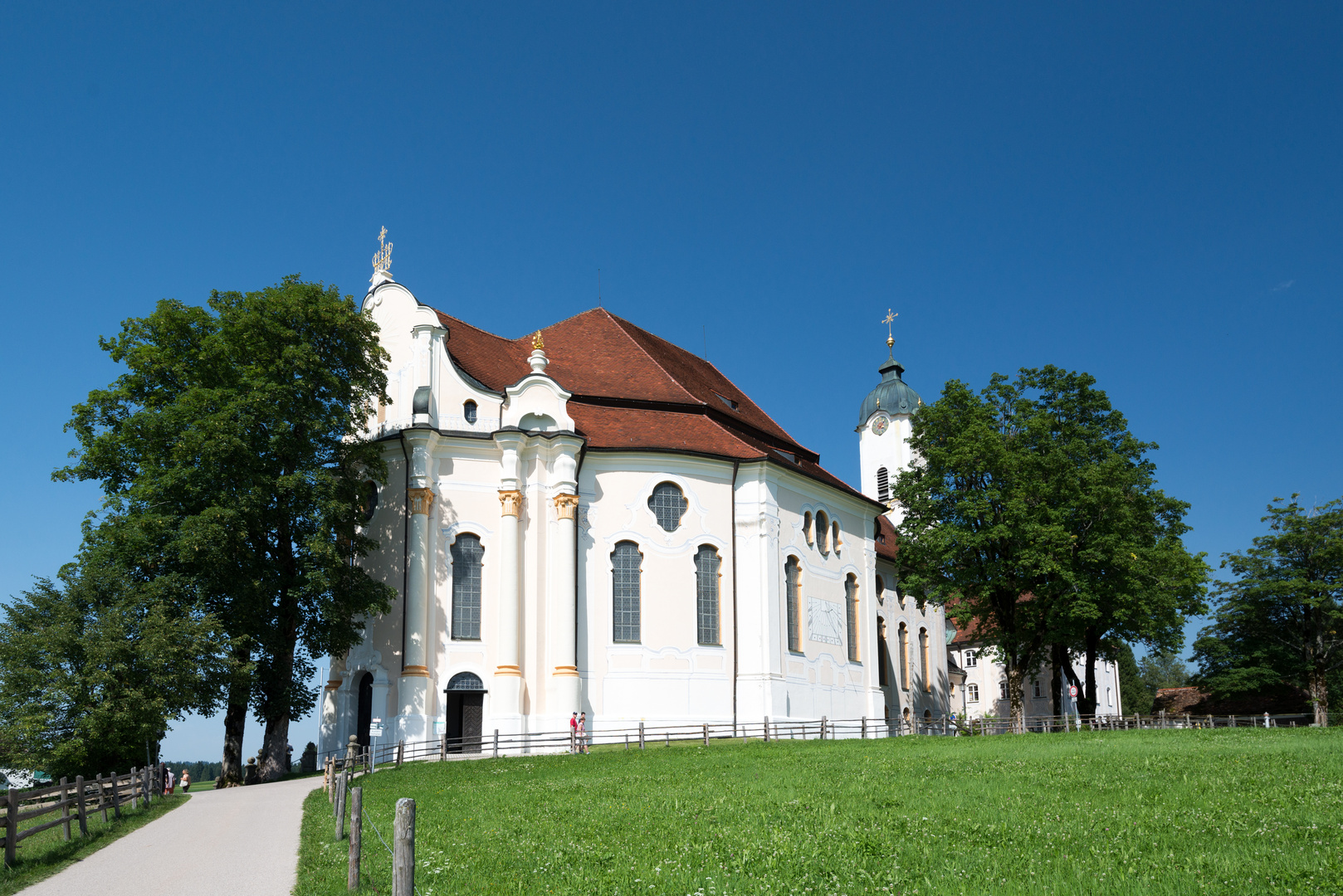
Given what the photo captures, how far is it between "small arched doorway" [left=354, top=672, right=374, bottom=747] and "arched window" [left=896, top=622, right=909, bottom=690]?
2304cm

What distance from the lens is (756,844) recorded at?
11.0m

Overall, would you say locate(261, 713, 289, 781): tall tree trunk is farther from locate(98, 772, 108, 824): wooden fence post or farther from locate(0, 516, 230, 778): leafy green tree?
locate(98, 772, 108, 824): wooden fence post

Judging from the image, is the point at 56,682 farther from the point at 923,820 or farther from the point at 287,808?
the point at 923,820

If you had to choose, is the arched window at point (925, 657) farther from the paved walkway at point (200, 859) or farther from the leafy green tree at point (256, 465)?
the paved walkway at point (200, 859)

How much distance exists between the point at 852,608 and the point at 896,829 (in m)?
28.7

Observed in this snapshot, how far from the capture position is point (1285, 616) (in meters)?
52.9

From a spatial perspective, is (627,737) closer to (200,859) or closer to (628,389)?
(628,389)

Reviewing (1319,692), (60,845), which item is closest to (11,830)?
(60,845)

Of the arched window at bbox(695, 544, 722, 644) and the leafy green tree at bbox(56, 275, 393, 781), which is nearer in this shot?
the leafy green tree at bbox(56, 275, 393, 781)

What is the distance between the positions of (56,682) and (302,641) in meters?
6.85

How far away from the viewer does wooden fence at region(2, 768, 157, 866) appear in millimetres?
14234

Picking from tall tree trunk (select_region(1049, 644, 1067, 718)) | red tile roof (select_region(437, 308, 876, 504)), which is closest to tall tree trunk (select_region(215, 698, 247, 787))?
red tile roof (select_region(437, 308, 876, 504))

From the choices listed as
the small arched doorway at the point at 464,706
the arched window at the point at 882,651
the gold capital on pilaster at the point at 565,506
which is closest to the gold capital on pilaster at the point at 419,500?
the gold capital on pilaster at the point at 565,506

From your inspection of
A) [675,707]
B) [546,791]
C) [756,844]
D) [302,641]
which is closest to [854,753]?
[546,791]
